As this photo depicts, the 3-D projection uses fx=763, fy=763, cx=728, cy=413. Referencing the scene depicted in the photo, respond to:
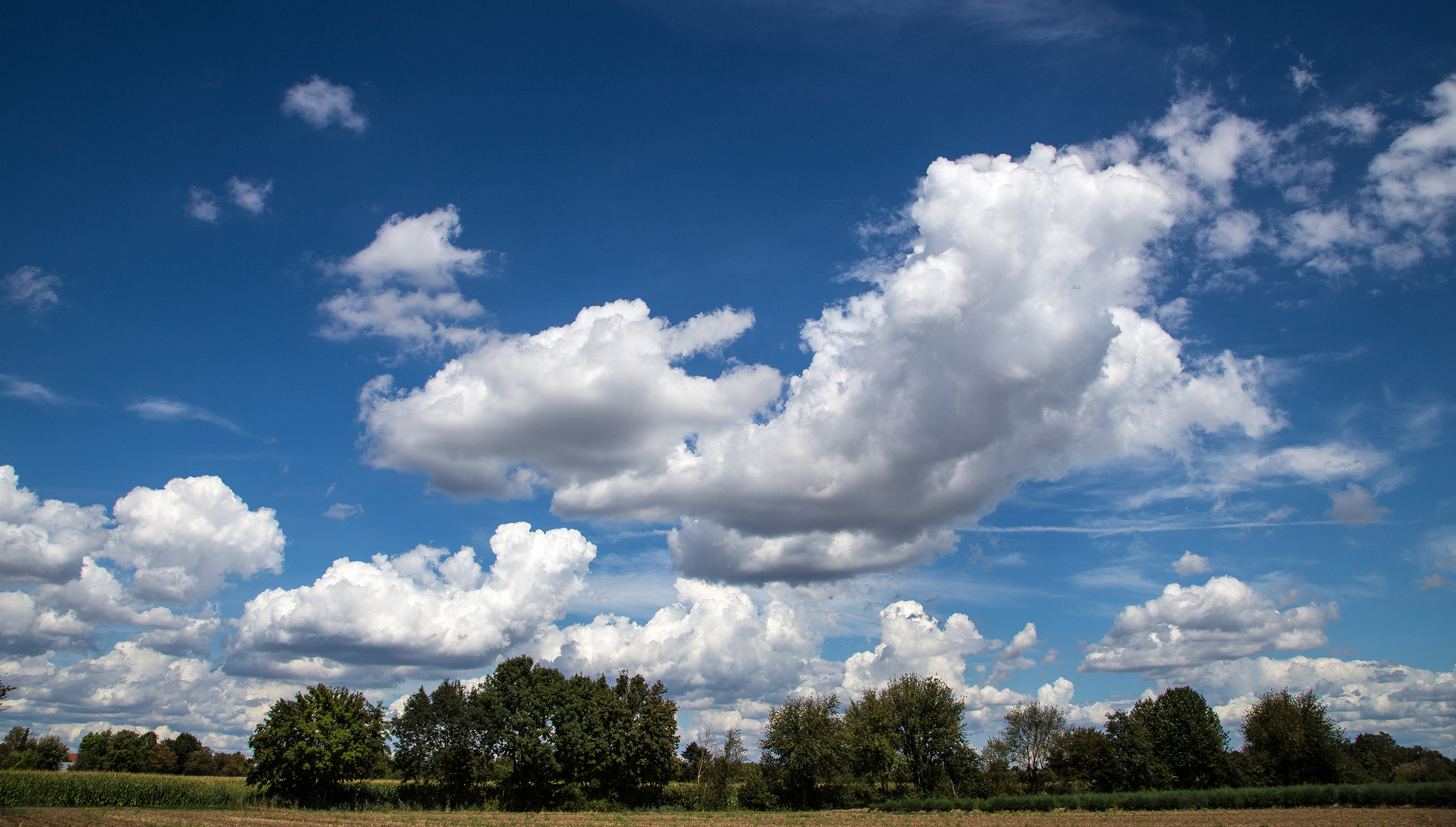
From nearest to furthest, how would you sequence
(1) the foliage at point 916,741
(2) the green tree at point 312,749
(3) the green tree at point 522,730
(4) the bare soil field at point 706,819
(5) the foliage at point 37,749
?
1. (4) the bare soil field at point 706,819
2. (2) the green tree at point 312,749
3. (3) the green tree at point 522,730
4. (1) the foliage at point 916,741
5. (5) the foliage at point 37,749

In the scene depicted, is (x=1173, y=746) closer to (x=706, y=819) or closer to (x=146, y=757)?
(x=706, y=819)

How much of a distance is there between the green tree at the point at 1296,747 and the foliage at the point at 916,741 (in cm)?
3745

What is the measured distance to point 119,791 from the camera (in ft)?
206

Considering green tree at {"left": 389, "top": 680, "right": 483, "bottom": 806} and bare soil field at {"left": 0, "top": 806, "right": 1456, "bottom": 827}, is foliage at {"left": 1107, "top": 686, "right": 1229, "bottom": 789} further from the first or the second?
green tree at {"left": 389, "top": 680, "right": 483, "bottom": 806}

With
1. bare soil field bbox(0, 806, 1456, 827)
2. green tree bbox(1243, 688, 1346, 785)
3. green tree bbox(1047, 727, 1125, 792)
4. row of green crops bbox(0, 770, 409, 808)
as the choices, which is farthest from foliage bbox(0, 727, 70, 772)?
green tree bbox(1243, 688, 1346, 785)

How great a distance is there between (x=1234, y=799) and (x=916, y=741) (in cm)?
3495

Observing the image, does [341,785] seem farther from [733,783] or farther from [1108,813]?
[1108,813]

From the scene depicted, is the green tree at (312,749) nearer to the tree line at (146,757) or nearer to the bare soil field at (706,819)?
the bare soil field at (706,819)

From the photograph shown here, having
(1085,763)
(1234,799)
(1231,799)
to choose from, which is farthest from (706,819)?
(1085,763)

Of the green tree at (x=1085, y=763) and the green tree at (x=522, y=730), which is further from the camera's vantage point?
the green tree at (x=1085, y=763)

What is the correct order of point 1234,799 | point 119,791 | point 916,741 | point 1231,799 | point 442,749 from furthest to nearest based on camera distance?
point 916,741 < point 442,749 < point 1231,799 < point 1234,799 < point 119,791

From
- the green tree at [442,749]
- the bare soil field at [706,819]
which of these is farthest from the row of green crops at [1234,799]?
the green tree at [442,749]

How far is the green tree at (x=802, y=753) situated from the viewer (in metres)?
88.8

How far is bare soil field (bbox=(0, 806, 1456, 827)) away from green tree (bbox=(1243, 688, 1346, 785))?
35.6 metres
